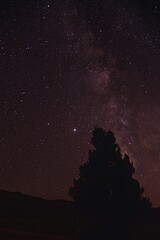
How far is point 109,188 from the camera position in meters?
18.6

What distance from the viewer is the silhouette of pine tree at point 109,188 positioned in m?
18.3

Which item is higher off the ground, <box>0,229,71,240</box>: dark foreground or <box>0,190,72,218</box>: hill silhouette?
<box>0,190,72,218</box>: hill silhouette

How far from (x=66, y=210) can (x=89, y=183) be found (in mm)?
4222

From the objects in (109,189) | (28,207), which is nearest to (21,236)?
(28,207)

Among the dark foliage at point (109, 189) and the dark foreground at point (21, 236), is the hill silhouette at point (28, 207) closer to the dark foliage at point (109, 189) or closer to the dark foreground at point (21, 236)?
the dark foreground at point (21, 236)

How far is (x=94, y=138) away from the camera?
19875 millimetres

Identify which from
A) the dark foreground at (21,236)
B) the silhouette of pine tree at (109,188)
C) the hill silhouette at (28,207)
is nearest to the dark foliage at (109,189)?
the silhouette of pine tree at (109,188)

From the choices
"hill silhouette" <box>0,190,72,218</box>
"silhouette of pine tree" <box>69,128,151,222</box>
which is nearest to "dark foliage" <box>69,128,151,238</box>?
"silhouette of pine tree" <box>69,128,151,222</box>

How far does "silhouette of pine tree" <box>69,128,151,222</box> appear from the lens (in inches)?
722

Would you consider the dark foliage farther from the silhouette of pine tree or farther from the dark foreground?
the dark foreground

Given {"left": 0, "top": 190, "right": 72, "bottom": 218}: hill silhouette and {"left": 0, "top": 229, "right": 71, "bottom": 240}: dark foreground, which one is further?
{"left": 0, "top": 190, "right": 72, "bottom": 218}: hill silhouette

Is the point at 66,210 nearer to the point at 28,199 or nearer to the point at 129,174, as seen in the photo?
the point at 28,199

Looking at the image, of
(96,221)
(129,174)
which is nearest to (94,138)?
(129,174)

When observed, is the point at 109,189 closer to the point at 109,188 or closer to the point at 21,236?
the point at 109,188
